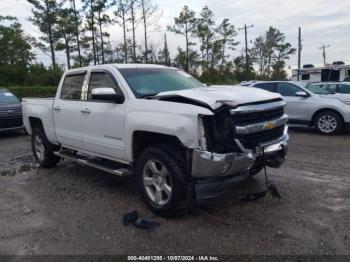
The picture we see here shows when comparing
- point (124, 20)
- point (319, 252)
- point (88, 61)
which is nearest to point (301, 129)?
point (319, 252)

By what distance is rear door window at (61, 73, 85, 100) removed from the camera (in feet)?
20.0

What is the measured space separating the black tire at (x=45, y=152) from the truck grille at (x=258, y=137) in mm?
4324

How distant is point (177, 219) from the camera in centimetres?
449

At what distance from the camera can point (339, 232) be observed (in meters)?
4.02

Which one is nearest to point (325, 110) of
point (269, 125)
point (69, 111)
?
point (269, 125)

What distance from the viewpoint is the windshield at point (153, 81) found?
5.15 metres

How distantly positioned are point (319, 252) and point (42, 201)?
3.81 m

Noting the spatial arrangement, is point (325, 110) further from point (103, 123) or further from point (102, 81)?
point (103, 123)

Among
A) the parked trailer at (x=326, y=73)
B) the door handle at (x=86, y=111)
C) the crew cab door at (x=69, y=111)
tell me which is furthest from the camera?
the parked trailer at (x=326, y=73)

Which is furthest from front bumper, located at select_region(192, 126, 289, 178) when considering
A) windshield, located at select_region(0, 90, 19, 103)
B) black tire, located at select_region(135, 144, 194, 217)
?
windshield, located at select_region(0, 90, 19, 103)

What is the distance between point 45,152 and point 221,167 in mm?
4445

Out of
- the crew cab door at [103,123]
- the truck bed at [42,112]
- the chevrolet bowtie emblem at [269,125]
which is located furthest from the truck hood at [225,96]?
the truck bed at [42,112]

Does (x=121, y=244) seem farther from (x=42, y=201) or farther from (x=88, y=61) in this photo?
(x=88, y=61)

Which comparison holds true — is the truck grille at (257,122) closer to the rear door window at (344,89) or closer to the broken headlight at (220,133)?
the broken headlight at (220,133)
